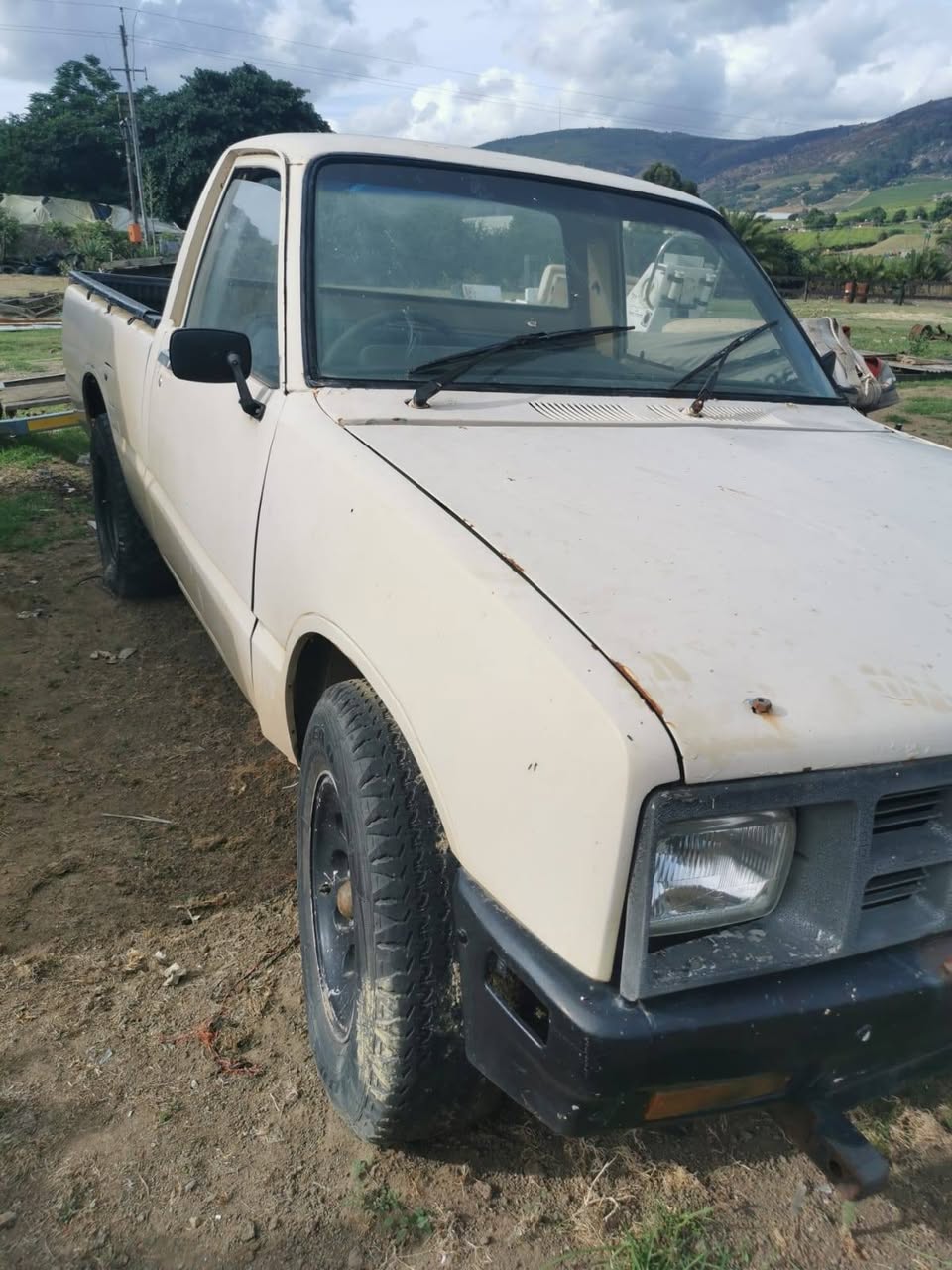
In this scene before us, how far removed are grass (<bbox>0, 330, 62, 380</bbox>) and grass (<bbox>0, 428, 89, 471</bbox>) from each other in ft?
5.47

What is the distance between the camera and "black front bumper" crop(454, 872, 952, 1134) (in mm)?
1350

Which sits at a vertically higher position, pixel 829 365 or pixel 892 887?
pixel 829 365

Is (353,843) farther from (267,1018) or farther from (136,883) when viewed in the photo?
(136,883)

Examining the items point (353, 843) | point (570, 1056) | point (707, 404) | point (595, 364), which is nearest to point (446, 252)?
point (595, 364)

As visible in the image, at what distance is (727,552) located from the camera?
5.95ft

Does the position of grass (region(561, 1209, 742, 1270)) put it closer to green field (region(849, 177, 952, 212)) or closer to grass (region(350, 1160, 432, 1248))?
grass (region(350, 1160, 432, 1248))

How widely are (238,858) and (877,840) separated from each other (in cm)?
199

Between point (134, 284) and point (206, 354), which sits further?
point (134, 284)

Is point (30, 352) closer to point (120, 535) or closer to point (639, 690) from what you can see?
point (120, 535)

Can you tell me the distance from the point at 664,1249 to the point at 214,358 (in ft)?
7.13

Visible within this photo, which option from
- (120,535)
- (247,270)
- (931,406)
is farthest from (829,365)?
(931,406)

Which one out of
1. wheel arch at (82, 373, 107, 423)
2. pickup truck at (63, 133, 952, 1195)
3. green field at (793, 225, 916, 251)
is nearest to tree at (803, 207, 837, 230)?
green field at (793, 225, 916, 251)

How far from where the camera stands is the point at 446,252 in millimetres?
2795

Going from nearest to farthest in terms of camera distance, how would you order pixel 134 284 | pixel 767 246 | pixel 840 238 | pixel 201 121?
pixel 134 284
pixel 767 246
pixel 201 121
pixel 840 238
